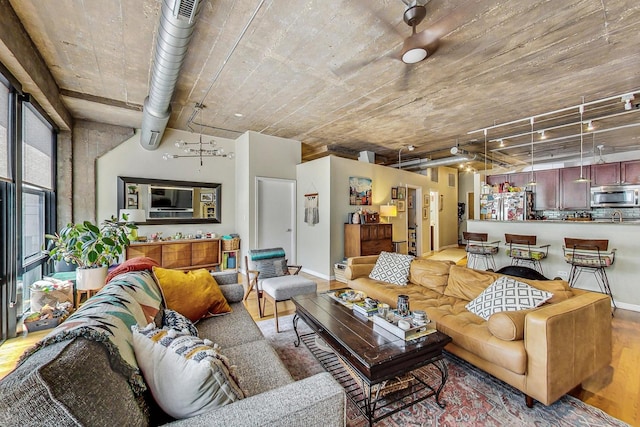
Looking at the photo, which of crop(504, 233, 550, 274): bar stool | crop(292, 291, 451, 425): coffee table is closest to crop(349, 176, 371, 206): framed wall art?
crop(504, 233, 550, 274): bar stool

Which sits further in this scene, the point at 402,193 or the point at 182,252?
the point at 402,193

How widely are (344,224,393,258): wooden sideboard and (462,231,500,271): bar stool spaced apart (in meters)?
1.49

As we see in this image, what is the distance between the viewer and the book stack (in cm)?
223

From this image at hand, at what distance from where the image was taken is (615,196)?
20.0 feet

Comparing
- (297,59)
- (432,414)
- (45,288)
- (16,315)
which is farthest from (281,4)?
(16,315)

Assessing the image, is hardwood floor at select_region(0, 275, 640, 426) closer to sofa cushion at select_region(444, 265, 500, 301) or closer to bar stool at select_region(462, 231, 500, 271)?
sofa cushion at select_region(444, 265, 500, 301)

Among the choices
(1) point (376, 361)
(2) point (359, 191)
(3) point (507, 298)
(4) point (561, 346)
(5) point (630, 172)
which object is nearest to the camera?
(1) point (376, 361)

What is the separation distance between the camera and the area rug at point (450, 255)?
24.8ft

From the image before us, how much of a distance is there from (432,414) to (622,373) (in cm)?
179

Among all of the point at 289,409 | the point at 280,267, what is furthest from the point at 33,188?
the point at 289,409

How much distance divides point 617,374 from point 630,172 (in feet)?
21.4

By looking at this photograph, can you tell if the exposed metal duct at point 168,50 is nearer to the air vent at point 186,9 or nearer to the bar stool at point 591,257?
the air vent at point 186,9

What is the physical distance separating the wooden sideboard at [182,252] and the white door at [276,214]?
0.94 metres

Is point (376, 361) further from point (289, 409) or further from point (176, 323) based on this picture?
point (176, 323)
